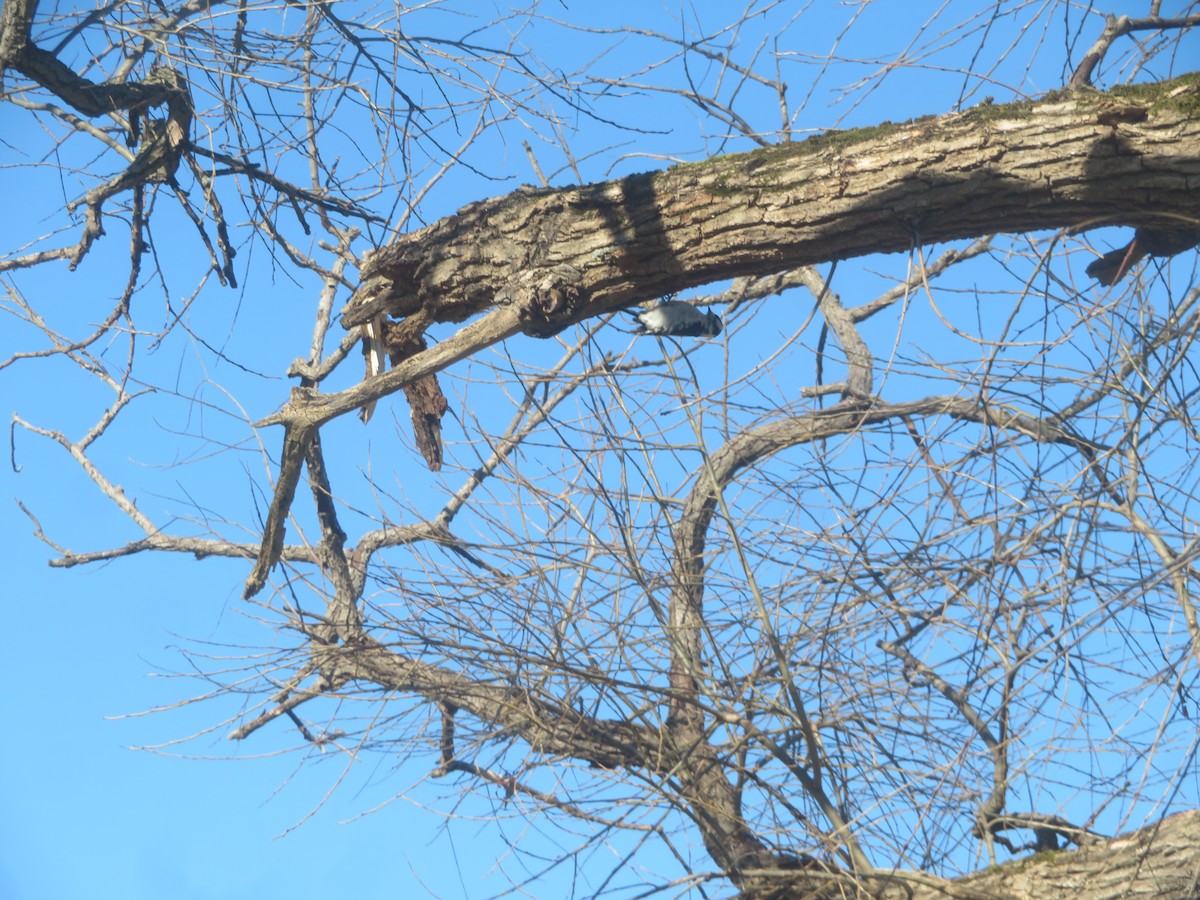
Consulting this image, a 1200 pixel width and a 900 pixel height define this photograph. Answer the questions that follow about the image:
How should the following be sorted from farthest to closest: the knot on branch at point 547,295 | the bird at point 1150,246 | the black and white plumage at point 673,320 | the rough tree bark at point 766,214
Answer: the black and white plumage at point 673,320
the knot on branch at point 547,295
the bird at point 1150,246
the rough tree bark at point 766,214

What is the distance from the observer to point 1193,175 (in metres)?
2.82

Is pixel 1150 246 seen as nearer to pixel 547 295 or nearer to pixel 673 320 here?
pixel 673 320

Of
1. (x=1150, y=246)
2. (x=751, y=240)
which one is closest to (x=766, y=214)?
(x=751, y=240)

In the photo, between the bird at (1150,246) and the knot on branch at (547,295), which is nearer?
the bird at (1150,246)

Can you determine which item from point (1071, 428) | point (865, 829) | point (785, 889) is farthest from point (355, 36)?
point (785, 889)

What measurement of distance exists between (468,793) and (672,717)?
79 cm

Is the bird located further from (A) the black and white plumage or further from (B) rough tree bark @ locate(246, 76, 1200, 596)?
(A) the black and white plumage

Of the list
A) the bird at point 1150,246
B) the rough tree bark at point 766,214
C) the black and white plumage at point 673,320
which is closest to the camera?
the rough tree bark at point 766,214

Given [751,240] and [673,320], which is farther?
[673,320]

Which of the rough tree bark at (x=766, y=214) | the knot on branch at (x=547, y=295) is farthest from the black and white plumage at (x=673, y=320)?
the knot on branch at (x=547, y=295)

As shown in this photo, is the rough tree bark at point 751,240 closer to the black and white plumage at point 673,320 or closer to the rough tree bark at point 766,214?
the rough tree bark at point 766,214

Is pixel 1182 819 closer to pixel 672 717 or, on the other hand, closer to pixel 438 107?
pixel 672 717

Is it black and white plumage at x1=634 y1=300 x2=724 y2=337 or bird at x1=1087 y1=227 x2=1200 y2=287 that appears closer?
bird at x1=1087 y1=227 x2=1200 y2=287

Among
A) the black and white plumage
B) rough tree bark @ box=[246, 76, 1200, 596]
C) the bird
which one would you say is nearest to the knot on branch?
rough tree bark @ box=[246, 76, 1200, 596]
